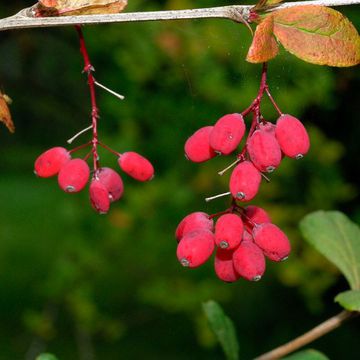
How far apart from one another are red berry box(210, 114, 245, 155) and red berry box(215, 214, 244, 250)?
102 millimetres

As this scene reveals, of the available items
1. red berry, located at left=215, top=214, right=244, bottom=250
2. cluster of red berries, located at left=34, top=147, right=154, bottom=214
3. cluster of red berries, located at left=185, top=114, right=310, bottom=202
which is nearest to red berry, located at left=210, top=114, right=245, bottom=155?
cluster of red berries, located at left=185, top=114, right=310, bottom=202

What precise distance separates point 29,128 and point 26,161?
537mm

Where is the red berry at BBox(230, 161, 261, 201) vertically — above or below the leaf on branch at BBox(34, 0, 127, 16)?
below

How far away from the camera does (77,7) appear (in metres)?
1.25

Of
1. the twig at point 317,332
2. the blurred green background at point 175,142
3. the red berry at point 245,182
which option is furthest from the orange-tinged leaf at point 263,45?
the blurred green background at point 175,142

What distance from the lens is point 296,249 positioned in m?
3.38

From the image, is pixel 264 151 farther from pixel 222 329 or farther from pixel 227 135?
pixel 222 329

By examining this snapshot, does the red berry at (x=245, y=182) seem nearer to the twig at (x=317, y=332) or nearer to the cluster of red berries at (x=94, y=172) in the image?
the cluster of red berries at (x=94, y=172)

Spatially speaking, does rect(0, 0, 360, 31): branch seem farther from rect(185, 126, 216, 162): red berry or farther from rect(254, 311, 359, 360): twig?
rect(254, 311, 359, 360): twig

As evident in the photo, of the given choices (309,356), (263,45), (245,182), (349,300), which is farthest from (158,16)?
(309,356)

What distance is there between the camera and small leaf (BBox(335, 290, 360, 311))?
128cm

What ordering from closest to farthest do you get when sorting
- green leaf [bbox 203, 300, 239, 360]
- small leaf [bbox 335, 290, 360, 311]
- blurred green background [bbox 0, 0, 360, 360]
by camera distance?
small leaf [bbox 335, 290, 360, 311]
green leaf [bbox 203, 300, 239, 360]
blurred green background [bbox 0, 0, 360, 360]

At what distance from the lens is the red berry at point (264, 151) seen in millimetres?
1101

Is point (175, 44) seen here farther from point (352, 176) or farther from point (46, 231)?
point (46, 231)
